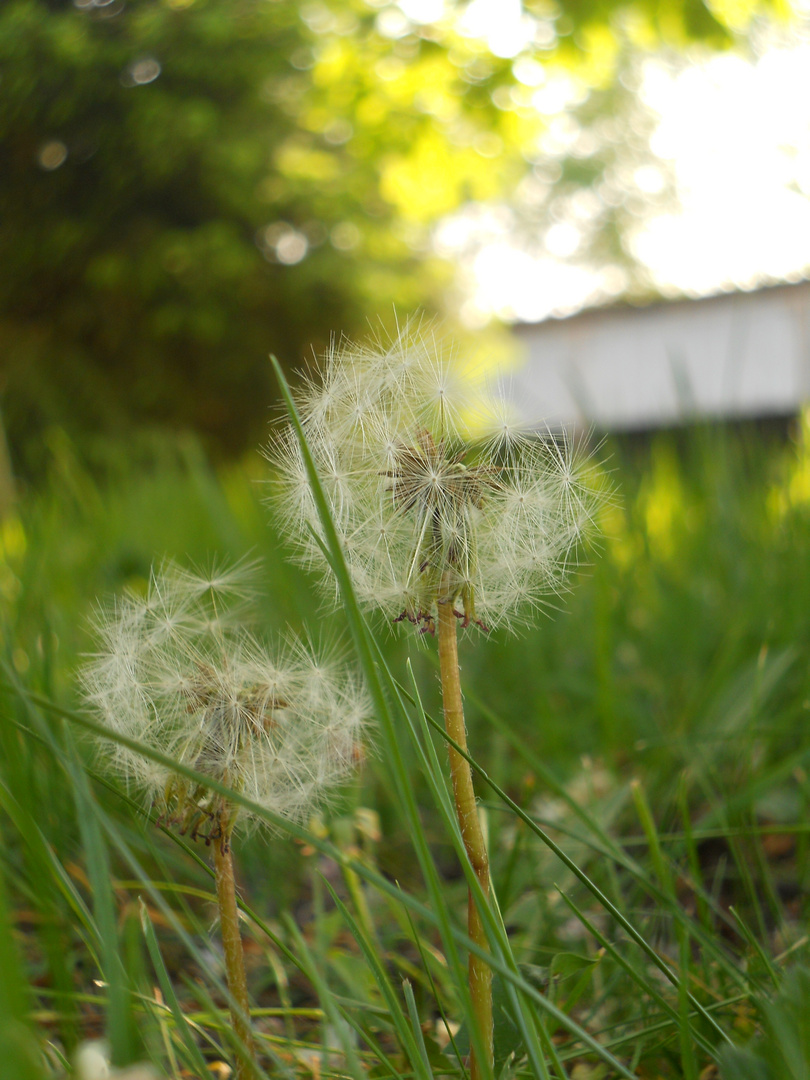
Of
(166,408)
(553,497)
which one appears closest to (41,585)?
(553,497)

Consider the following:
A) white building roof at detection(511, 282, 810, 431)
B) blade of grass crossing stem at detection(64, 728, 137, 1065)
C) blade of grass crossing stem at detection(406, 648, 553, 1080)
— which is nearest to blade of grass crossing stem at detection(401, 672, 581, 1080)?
blade of grass crossing stem at detection(406, 648, 553, 1080)

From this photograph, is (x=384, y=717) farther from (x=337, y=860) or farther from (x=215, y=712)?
(x=215, y=712)

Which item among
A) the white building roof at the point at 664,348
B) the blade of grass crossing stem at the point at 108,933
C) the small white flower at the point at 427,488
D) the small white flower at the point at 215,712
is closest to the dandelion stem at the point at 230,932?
the small white flower at the point at 215,712

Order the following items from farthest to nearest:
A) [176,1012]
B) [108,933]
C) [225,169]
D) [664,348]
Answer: [664,348]
[225,169]
[176,1012]
[108,933]

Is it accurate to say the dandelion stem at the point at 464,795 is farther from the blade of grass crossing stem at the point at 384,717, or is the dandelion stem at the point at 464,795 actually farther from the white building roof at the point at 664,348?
the white building roof at the point at 664,348

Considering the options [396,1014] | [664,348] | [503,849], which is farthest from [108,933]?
[664,348]

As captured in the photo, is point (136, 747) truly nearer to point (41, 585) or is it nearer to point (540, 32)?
point (41, 585)

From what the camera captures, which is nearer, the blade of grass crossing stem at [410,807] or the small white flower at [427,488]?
the blade of grass crossing stem at [410,807]
